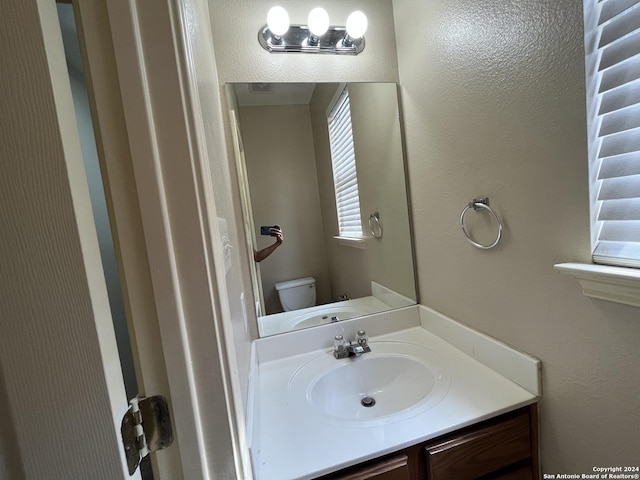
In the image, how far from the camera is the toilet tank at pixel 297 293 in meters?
1.34

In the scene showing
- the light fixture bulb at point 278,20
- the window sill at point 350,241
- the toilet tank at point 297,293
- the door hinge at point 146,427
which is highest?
the light fixture bulb at point 278,20

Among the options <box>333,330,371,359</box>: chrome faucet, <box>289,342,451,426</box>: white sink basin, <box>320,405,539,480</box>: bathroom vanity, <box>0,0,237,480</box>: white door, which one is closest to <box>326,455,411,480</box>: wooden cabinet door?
<box>320,405,539,480</box>: bathroom vanity

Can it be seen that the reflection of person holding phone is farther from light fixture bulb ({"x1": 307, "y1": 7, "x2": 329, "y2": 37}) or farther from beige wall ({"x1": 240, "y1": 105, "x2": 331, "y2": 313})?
light fixture bulb ({"x1": 307, "y1": 7, "x2": 329, "y2": 37})

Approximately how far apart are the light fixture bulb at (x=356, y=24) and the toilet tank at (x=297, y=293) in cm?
108

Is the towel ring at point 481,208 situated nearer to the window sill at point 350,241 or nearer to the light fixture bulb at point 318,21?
the window sill at point 350,241

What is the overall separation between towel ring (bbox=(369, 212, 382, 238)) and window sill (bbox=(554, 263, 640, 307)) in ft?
2.50

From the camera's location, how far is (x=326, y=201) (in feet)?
4.48

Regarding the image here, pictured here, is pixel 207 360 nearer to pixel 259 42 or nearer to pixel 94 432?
pixel 94 432

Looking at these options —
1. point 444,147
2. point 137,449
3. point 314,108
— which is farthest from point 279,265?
point 137,449

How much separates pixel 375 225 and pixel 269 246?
511mm

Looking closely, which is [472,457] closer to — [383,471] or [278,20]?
[383,471]

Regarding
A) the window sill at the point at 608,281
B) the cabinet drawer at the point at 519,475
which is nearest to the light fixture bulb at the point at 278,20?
the window sill at the point at 608,281

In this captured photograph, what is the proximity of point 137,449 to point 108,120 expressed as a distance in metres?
0.43

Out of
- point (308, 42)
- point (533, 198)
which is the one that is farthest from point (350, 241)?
point (308, 42)
